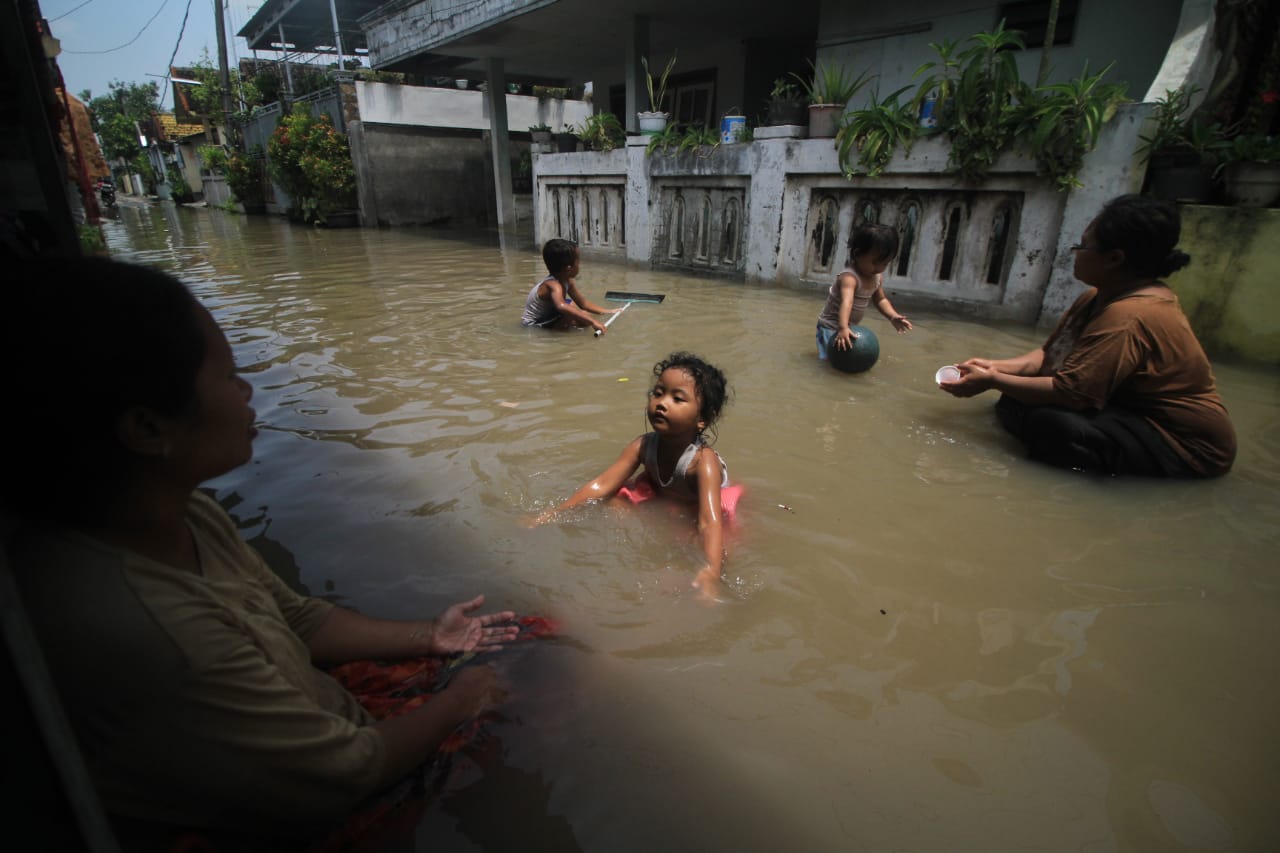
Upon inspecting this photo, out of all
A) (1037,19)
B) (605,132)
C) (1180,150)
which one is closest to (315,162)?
→ (605,132)

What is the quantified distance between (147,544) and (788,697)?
5.57ft

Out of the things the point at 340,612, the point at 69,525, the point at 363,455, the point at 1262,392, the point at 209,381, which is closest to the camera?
the point at 69,525

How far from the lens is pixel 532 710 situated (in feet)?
6.23

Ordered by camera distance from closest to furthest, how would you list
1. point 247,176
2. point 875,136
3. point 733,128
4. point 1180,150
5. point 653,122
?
point 1180,150
point 875,136
point 733,128
point 653,122
point 247,176

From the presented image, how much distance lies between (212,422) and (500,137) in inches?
668

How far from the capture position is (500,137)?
53.2 ft

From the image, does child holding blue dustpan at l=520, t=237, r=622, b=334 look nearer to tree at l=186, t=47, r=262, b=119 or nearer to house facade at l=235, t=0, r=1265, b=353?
house facade at l=235, t=0, r=1265, b=353

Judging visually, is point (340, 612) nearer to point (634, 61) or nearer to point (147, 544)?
point (147, 544)

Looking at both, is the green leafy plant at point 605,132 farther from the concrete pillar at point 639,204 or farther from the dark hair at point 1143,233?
the dark hair at point 1143,233

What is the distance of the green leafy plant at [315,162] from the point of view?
17891 millimetres

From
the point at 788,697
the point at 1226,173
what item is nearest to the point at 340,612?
→ the point at 788,697

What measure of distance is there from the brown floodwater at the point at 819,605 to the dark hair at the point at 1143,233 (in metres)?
1.12

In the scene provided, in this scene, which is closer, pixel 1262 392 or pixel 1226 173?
pixel 1262 392

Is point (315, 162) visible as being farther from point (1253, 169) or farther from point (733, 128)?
point (1253, 169)
